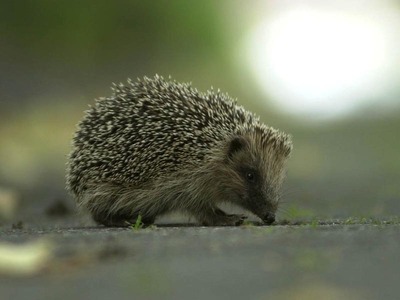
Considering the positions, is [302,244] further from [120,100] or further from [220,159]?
[120,100]

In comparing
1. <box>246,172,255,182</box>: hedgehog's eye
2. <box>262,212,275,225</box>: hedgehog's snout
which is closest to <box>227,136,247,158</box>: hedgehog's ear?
<box>246,172,255,182</box>: hedgehog's eye

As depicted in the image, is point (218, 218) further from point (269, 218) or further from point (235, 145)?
point (235, 145)

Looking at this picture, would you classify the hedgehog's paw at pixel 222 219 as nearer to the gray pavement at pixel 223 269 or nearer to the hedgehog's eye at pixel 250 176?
the hedgehog's eye at pixel 250 176

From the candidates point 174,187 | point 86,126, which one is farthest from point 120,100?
point 174,187

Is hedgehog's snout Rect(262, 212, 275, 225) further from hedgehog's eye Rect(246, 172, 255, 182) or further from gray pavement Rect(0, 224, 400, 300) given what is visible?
gray pavement Rect(0, 224, 400, 300)

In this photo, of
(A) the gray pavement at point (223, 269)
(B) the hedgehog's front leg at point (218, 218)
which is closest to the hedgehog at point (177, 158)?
(B) the hedgehog's front leg at point (218, 218)

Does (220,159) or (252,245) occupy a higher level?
(220,159)
